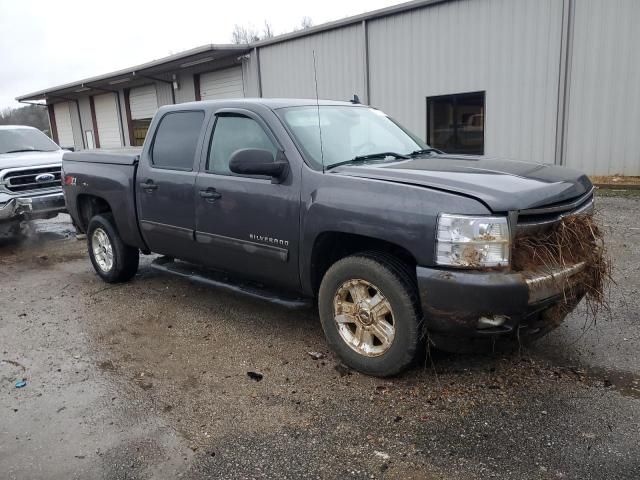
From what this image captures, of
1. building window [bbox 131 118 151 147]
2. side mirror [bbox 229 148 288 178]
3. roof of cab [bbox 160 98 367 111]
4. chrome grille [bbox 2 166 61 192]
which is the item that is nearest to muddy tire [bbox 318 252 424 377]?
side mirror [bbox 229 148 288 178]

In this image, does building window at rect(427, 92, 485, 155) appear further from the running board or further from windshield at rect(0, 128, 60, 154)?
the running board

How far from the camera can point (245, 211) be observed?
417 centimetres

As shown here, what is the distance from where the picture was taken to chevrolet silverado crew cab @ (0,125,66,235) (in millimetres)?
8172

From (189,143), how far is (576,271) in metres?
3.35

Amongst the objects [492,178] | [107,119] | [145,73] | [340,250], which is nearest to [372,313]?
[340,250]

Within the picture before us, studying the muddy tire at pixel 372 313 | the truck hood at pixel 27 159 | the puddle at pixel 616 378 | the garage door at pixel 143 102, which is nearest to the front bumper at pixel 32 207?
the truck hood at pixel 27 159

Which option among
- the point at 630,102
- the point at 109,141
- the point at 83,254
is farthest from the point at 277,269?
the point at 109,141

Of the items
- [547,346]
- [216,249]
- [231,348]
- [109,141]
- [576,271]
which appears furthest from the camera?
[109,141]

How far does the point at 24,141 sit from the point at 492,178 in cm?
933

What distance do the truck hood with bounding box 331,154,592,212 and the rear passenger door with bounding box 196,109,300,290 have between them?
55 centimetres

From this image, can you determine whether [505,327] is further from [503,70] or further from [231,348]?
[503,70]

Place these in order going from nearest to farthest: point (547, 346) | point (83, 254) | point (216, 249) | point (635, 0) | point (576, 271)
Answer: point (576, 271) < point (547, 346) < point (216, 249) < point (83, 254) < point (635, 0)

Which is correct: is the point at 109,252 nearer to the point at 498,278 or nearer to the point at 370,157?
the point at 370,157

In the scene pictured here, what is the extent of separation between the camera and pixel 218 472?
106 inches
